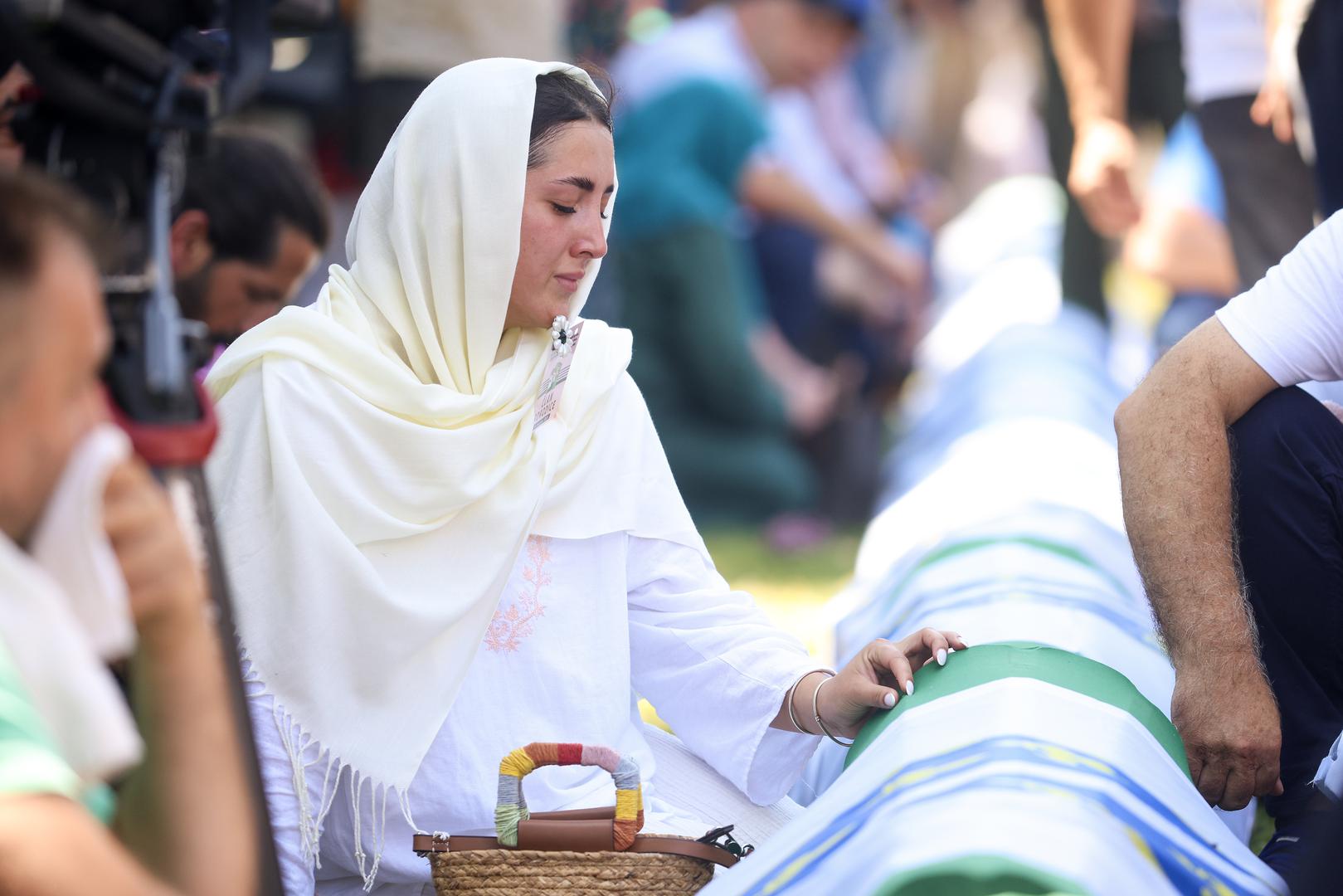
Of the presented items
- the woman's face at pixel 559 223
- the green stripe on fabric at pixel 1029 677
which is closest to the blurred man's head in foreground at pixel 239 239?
the woman's face at pixel 559 223

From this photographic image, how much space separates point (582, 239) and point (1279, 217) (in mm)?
2339

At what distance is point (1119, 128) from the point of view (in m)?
4.60

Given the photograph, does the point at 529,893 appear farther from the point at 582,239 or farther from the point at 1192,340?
the point at 1192,340

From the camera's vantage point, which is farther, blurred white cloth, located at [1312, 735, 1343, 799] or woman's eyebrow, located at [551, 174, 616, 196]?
woman's eyebrow, located at [551, 174, 616, 196]

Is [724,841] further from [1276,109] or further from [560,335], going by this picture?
[1276,109]

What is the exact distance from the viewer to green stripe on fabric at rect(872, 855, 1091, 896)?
1.53 metres

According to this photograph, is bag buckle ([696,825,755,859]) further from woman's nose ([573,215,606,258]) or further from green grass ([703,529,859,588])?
green grass ([703,529,859,588])

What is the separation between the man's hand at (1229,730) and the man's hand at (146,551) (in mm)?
1413

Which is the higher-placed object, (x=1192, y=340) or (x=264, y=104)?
(x=264, y=104)

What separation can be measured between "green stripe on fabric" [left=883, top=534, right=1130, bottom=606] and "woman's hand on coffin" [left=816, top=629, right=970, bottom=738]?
2.46ft

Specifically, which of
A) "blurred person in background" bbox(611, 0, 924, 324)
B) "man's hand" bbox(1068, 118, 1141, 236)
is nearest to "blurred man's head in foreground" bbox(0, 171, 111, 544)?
"man's hand" bbox(1068, 118, 1141, 236)

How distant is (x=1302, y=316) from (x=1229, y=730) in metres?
0.58

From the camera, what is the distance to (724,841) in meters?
2.13

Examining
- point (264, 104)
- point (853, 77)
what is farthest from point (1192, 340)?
point (853, 77)
